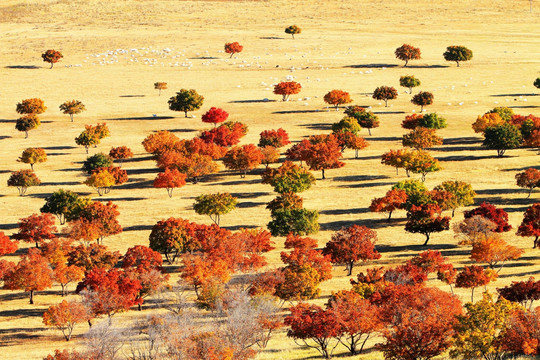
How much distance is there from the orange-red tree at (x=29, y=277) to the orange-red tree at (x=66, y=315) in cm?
993

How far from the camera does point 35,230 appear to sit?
105125 mm

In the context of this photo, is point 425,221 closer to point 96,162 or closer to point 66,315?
point 66,315

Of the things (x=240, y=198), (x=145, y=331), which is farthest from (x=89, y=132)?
(x=145, y=331)

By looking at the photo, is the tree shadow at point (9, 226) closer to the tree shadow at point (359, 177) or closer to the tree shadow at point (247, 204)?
the tree shadow at point (247, 204)

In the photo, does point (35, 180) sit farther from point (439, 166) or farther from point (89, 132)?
point (439, 166)

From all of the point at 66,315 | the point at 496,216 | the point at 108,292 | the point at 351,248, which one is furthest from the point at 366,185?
the point at 66,315

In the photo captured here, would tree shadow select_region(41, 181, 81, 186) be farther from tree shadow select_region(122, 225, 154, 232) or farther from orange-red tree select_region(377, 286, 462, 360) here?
orange-red tree select_region(377, 286, 462, 360)

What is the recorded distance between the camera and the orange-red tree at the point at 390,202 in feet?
358

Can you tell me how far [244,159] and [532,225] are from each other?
53249 millimetres

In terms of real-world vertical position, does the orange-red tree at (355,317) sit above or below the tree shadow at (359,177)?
below

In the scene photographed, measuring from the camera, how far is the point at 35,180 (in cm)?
13150

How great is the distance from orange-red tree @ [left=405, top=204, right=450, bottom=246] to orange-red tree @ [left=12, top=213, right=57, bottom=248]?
49.3 meters

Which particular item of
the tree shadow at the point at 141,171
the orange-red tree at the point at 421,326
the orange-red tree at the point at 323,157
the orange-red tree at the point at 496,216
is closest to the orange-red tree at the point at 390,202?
the orange-red tree at the point at 496,216

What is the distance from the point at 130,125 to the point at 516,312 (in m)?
126
